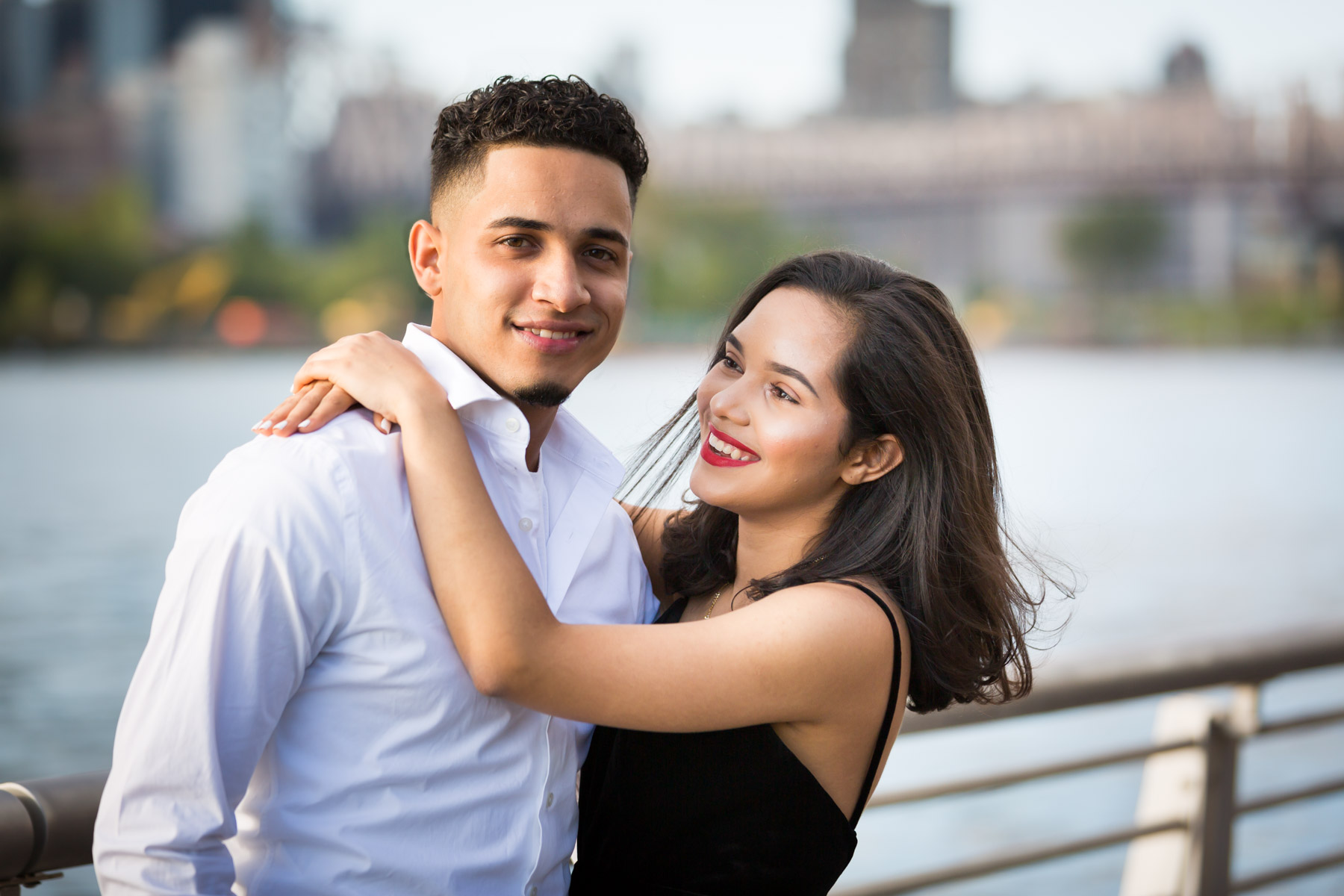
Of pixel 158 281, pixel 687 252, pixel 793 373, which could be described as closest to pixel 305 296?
pixel 158 281

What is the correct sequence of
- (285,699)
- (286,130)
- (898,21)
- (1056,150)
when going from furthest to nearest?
(898,21) → (1056,150) → (286,130) → (285,699)

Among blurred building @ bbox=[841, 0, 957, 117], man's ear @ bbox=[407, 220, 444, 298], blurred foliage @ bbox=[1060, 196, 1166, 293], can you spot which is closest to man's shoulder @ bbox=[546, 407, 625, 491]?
man's ear @ bbox=[407, 220, 444, 298]

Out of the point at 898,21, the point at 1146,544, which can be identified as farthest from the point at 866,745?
the point at 898,21

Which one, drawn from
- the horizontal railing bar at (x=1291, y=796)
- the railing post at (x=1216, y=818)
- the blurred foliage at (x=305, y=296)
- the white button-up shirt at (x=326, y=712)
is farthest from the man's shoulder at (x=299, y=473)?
the blurred foliage at (x=305, y=296)

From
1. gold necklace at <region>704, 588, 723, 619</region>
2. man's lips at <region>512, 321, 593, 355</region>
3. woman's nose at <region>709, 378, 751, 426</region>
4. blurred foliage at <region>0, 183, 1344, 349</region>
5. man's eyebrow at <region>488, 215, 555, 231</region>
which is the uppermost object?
man's eyebrow at <region>488, 215, 555, 231</region>

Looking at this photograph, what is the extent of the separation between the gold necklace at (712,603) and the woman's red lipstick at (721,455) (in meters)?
0.27

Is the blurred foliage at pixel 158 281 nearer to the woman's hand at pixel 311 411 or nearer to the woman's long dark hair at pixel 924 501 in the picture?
the woman's long dark hair at pixel 924 501

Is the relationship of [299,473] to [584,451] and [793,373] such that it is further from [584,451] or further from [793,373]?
[793,373]

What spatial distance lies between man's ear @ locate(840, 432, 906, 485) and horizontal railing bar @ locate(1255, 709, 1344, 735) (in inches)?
40.3

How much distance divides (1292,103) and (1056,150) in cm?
1037

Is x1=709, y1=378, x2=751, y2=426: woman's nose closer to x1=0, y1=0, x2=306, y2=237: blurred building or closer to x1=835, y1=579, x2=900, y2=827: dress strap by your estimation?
x1=835, y1=579, x2=900, y2=827: dress strap

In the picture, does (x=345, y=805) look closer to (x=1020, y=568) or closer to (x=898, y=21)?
(x=1020, y=568)

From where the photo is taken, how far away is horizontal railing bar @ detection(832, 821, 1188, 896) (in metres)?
2.13

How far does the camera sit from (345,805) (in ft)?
4.70
